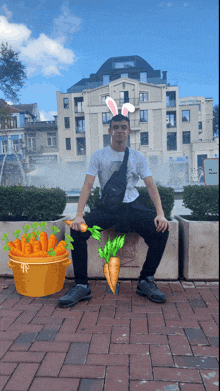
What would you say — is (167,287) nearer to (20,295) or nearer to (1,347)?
(20,295)

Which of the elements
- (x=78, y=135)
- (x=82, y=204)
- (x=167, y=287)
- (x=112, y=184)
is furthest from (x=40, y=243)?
(x=167, y=287)

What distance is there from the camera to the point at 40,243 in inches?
98.5

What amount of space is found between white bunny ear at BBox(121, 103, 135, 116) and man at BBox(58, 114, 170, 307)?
0.06 m

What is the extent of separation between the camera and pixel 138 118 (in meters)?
2.38

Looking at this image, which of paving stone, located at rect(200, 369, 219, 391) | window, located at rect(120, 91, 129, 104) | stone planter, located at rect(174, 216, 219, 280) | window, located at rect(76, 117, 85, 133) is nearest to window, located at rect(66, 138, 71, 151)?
window, located at rect(76, 117, 85, 133)

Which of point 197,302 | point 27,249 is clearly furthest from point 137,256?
point 27,249

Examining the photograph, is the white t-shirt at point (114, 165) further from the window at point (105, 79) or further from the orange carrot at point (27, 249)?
the orange carrot at point (27, 249)

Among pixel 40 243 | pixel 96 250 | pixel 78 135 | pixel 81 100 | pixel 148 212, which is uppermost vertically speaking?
pixel 81 100

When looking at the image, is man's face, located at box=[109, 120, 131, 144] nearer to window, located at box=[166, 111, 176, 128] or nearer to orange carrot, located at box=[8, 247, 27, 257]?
window, located at box=[166, 111, 176, 128]

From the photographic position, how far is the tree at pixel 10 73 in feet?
7.91

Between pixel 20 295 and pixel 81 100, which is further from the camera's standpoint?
→ pixel 20 295

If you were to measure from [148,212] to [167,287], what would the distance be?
0.75 m

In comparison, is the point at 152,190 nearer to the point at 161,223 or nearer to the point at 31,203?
the point at 161,223

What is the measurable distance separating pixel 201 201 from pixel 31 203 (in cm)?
156
